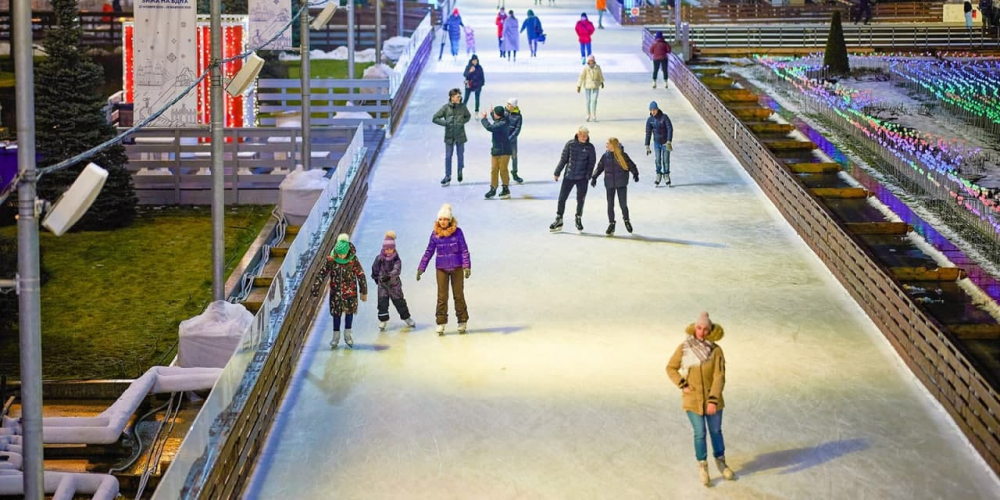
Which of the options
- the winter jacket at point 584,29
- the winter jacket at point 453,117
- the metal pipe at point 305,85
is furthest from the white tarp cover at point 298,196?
the winter jacket at point 584,29

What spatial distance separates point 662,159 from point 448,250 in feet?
33.9

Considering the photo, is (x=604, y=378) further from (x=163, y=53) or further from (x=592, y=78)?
(x=592, y=78)

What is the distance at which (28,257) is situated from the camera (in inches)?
402

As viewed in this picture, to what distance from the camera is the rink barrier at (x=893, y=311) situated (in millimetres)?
14773

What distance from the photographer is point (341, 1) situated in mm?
67688

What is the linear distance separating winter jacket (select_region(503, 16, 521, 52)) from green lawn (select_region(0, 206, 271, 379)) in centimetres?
1502

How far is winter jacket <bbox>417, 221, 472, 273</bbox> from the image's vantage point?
1803 centimetres

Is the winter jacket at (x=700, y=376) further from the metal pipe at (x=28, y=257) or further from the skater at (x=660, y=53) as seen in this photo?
the skater at (x=660, y=53)

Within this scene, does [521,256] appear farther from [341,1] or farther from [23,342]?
[341,1]

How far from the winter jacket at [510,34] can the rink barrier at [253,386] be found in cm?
2423

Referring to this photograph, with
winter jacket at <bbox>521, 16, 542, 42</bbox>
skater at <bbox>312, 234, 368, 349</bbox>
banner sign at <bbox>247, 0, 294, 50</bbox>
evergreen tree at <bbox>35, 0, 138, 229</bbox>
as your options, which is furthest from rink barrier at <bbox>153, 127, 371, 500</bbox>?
winter jacket at <bbox>521, 16, 542, 42</bbox>

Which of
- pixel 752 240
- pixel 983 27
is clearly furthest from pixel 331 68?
pixel 752 240

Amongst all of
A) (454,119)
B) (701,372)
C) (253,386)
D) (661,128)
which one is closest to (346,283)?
(253,386)

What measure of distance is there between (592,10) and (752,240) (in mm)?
42735
